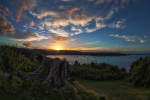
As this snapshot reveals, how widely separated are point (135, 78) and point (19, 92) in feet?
28.1

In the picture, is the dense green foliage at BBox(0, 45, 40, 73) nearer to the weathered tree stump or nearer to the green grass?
the weathered tree stump

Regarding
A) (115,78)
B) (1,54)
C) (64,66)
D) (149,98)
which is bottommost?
(115,78)

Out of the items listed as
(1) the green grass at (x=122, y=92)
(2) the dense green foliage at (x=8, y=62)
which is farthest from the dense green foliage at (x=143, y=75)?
(2) the dense green foliage at (x=8, y=62)

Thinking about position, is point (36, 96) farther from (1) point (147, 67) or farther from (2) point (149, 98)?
(1) point (147, 67)

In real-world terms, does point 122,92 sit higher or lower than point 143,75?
lower

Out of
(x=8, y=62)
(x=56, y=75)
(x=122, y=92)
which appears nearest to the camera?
(x=56, y=75)

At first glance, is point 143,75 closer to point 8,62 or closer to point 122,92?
point 122,92

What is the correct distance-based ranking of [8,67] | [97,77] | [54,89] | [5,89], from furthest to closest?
[97,77]
[8,67]
[54,89]
[5,89]

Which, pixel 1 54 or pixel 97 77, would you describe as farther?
pixel 97 77

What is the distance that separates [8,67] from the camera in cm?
657

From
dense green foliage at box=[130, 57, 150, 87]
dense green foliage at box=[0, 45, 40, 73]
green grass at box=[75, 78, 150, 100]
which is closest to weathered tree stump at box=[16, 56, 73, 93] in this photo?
dense green foliage at box=[0, 45, 40, 73]

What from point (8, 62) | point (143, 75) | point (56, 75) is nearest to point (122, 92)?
point (143, 75)

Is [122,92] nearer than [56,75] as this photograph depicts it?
No

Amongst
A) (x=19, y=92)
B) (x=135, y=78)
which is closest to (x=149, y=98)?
(x=135, y=78)
